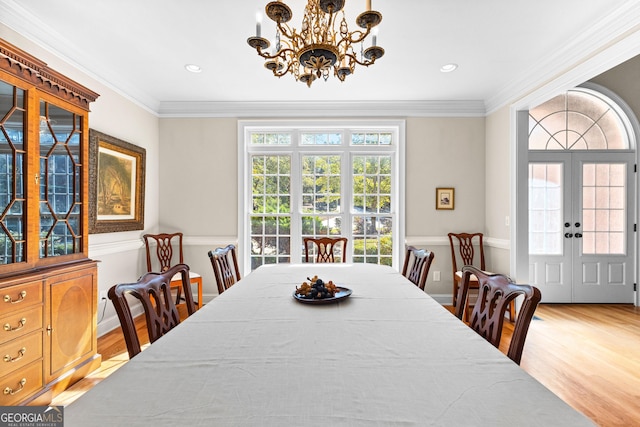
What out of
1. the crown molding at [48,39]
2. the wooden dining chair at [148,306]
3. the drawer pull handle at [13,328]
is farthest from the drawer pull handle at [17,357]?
the crown molding at [48,39]

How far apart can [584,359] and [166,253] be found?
4295 mm

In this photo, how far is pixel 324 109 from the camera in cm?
415

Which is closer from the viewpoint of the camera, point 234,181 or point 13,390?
point 13,390

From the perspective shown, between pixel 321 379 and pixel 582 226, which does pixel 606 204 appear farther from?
pixel 321 379

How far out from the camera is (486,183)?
420 cm

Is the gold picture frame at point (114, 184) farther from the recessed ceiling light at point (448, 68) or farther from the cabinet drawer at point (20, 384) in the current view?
the recessed ceiling light at point (448, 68)

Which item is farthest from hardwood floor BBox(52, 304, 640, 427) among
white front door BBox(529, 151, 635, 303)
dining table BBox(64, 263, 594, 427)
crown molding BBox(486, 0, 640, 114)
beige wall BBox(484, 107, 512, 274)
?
crown molding BBox(486, 0, 640, 114)

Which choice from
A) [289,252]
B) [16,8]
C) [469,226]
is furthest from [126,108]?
[469,226]

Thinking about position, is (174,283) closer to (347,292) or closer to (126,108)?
(126,108)

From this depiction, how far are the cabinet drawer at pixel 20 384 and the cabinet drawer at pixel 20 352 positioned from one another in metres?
0.03

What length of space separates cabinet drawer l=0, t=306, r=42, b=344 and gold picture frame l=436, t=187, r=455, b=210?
401 cm

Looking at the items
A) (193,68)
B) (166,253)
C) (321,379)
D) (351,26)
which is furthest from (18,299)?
(351,26)

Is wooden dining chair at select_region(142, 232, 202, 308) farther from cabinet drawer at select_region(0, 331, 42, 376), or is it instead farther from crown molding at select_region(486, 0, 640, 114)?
crown molding at select_region(486, 0, 640, 114)

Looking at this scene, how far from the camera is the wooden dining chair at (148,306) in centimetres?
117
